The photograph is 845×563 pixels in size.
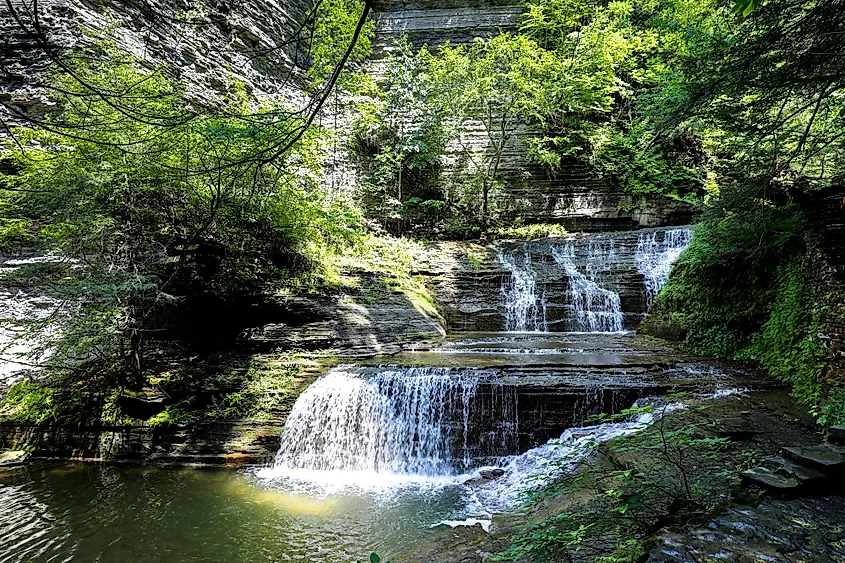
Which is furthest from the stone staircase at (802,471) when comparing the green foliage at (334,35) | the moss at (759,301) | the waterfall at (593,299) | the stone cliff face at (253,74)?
the green foliage at (334,35)

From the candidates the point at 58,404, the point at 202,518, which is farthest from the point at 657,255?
the point at 58,404

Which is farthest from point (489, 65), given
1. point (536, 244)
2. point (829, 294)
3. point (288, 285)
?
point (829, 294)

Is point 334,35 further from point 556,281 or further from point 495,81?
point 556,281

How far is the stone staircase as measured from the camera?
122 inches

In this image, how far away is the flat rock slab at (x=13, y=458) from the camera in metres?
6.72

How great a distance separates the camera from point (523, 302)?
37.0ft

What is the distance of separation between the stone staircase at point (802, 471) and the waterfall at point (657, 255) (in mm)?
7499

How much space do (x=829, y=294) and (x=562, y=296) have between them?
5.96m

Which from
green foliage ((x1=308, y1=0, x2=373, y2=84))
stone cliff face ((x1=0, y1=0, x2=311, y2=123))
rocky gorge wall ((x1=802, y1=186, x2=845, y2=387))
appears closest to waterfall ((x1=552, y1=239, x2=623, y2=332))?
rocky gorge wall ((x1=802, y1=186, x2=845, y2=387))

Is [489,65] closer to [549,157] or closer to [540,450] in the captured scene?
[549,157]

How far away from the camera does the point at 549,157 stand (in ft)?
49.6

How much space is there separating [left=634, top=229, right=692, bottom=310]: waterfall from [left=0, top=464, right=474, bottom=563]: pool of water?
779 cm

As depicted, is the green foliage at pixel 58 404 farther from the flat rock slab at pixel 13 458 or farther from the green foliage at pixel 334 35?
the green foliage at pixel 334 35

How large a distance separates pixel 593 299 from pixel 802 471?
7.82m
